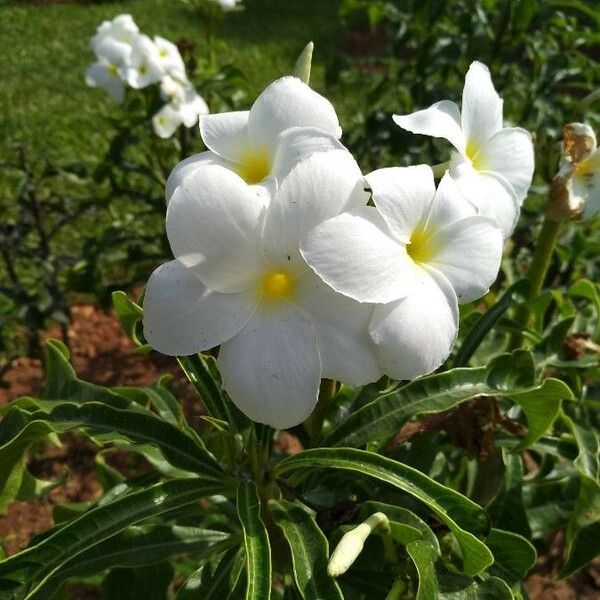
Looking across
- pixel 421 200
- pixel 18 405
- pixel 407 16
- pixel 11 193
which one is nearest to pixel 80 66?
pixel 11 193

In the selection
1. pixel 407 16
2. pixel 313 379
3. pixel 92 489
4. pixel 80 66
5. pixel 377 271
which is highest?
pixel 377 271

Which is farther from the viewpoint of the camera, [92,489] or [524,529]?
[92,489]

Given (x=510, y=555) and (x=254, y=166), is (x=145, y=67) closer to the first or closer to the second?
(x=254, y=166)

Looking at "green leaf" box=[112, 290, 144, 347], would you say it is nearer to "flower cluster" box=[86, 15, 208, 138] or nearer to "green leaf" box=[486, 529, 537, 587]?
"green leaf" box=[486, 529, 537, 587]

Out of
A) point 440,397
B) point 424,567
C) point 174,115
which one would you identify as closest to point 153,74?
point 174,115

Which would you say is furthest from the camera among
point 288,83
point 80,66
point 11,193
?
point 80,66

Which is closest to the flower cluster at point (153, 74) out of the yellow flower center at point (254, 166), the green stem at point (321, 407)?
the green stem at point (321, 407)

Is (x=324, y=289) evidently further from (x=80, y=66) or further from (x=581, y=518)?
(x=80, y=66)
